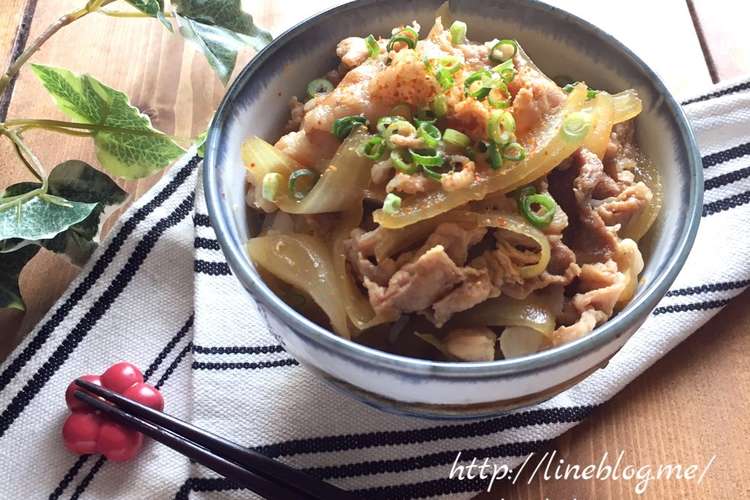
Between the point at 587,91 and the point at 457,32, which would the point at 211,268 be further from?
the point at 587,91

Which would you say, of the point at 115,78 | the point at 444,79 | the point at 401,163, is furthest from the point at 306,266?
the point at 115,78

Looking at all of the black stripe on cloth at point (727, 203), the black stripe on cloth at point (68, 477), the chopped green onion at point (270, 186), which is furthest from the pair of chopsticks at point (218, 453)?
the black stripe on cloth at point (727, 203)

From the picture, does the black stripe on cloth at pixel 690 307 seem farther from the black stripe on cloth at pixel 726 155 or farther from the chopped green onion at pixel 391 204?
the chopped green onion at pixel 391 204

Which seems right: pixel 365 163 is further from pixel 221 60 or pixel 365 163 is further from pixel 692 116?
pixel 692 116

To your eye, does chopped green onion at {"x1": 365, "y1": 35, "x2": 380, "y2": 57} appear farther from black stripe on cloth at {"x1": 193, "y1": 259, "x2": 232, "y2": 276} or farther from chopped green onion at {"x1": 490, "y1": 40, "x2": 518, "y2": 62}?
black stripe on cloth at {"x1": 193, "y1": 259, "x2": 232, "y2": 276}

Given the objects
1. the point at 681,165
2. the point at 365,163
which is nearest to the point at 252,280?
the point at 365,163

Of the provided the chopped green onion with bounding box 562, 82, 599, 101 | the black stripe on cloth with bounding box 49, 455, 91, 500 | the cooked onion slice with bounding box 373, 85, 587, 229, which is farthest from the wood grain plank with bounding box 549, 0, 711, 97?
the black stripe on cloth with bounding box 49, 455, 91, 500
